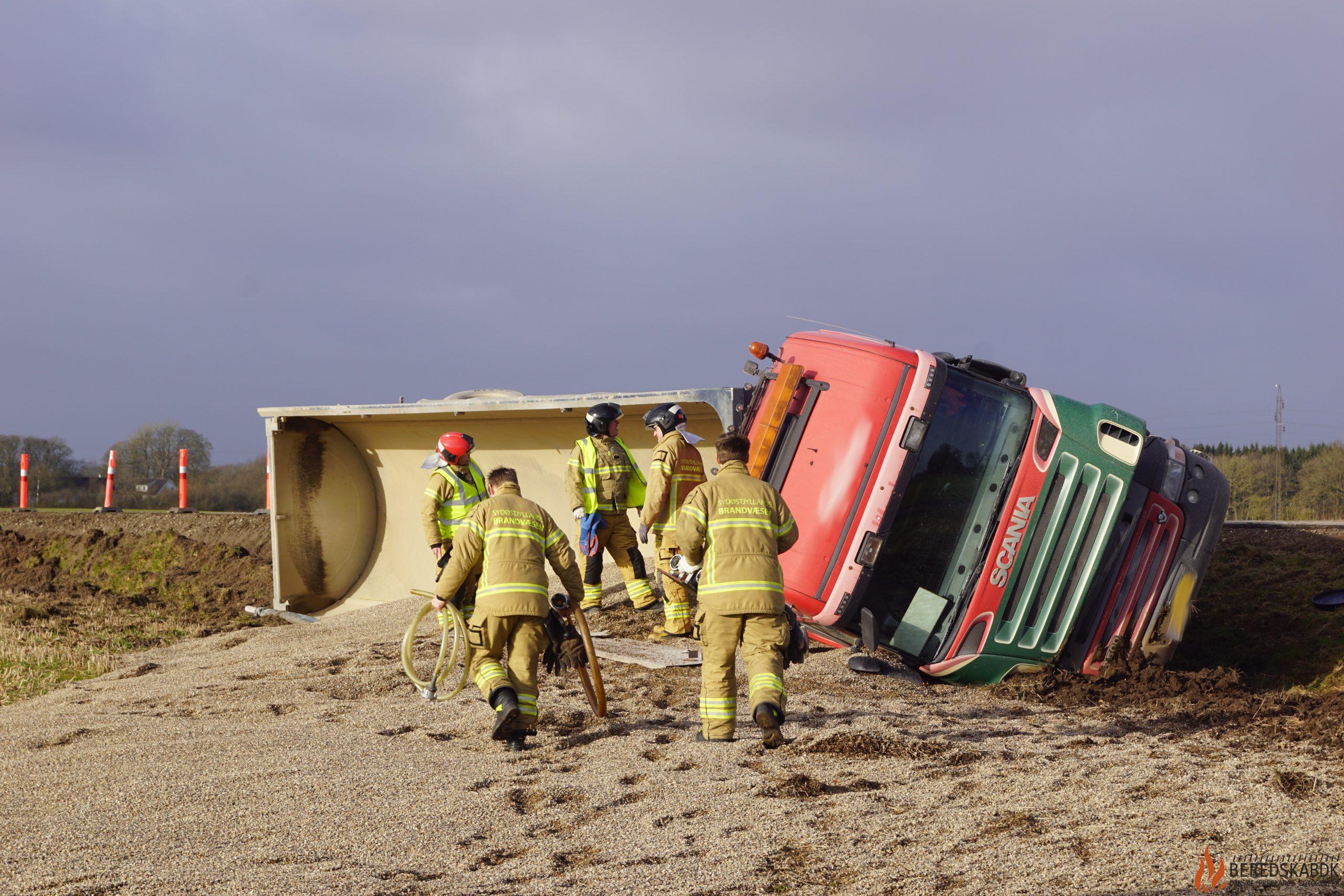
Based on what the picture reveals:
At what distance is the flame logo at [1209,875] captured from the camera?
11.3 ft

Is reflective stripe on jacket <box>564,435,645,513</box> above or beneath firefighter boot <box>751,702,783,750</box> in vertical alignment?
above

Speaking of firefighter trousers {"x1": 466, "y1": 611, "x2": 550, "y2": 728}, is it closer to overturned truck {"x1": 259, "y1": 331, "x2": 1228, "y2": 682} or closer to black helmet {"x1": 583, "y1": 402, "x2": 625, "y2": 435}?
overturned truck {"x1": 259, "y1": 331, "x2": 1228, "y2": 682}

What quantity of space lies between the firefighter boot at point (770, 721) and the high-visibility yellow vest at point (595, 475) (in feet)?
11.4

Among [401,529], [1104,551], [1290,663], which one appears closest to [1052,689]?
[1104,551]

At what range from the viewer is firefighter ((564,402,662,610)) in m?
8.41

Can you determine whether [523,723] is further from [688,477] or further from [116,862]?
[688,477]

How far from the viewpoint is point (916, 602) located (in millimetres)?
6516

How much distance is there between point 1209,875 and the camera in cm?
356

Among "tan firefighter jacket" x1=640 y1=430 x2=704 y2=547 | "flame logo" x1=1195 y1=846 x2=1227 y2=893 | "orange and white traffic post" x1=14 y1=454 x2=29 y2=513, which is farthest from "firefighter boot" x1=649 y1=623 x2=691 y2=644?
"orange and white traffic post" x1=14 y1=454 x2=29 y2=513

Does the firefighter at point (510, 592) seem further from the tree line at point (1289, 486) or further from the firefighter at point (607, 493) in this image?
the tree line at point (1289, 486)

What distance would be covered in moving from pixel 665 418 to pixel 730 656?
2.90 meters

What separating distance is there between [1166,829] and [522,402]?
6.70 meters

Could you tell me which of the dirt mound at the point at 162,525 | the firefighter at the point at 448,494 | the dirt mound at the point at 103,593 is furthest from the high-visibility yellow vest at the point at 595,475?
the dirt mound at the point at 162,525

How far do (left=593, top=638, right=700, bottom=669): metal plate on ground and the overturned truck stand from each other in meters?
0.87
